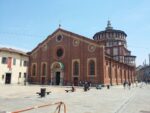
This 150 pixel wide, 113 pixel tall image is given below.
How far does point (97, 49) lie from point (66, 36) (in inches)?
320

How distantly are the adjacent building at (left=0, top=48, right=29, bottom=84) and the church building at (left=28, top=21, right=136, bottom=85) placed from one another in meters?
1.52

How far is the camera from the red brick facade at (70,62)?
34969 mm

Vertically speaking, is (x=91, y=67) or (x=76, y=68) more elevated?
(x=91, y=67)

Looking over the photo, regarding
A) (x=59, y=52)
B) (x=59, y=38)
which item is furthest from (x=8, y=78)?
(x=59, y=38)

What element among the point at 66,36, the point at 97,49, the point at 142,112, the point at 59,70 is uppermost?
the point at 66,36

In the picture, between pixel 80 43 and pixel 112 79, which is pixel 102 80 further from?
pixel 80 43

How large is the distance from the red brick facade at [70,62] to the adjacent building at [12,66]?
1645 millimetres

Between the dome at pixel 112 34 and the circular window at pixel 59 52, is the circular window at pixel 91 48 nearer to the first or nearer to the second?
the circular window at pixel 59 52

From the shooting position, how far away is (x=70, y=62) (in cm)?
3838

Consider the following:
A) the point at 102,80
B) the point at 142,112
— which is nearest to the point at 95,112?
the point at 142,112

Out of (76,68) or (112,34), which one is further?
(112,34)

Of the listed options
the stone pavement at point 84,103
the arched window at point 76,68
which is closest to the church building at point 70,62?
the arched window at point 76,68

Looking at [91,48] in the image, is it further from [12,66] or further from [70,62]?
[12,66]

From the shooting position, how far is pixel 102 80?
3372cm
